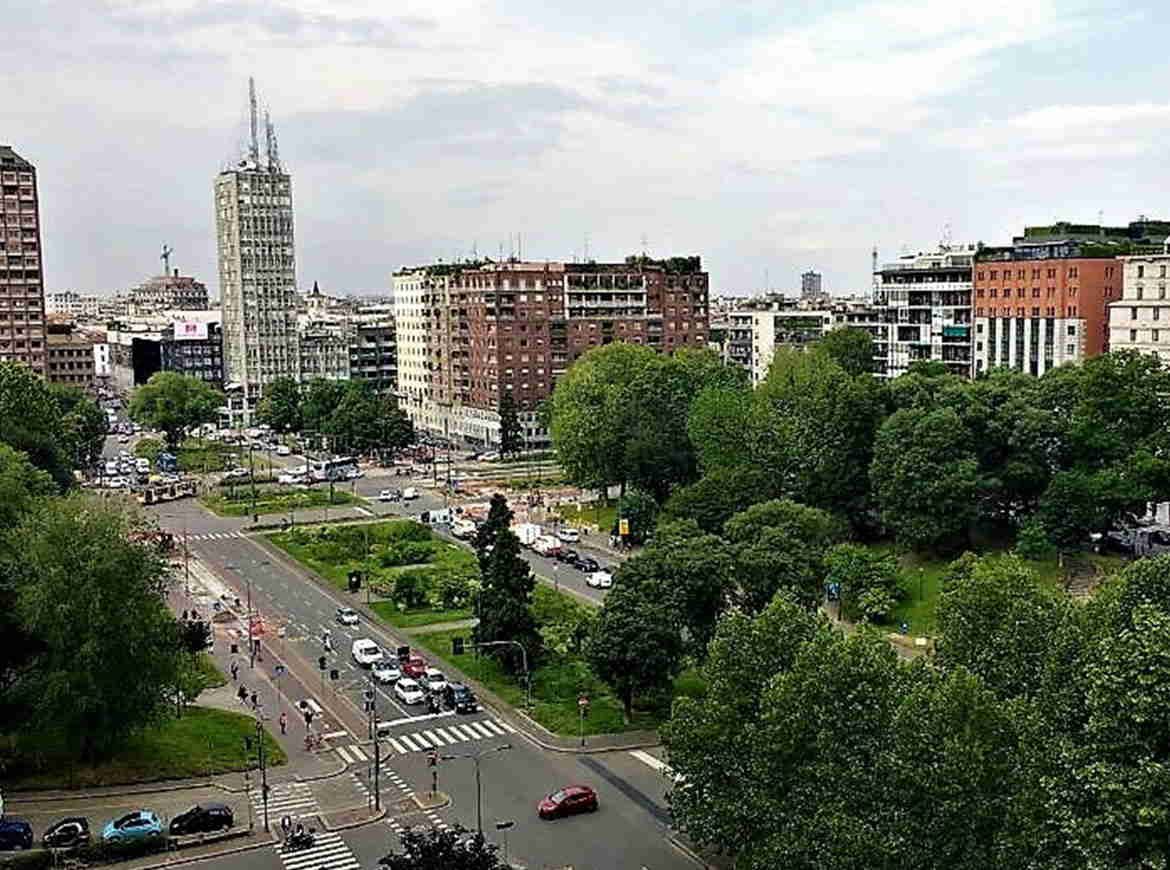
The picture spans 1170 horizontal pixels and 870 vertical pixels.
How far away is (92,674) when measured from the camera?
48719 millimetres

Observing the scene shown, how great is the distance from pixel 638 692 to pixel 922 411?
3503 cm

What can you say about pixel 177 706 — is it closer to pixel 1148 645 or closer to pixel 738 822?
pixel 738 822

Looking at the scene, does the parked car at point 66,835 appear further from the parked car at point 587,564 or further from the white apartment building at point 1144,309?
the white apartment building at point 1144,309

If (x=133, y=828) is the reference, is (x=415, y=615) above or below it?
below

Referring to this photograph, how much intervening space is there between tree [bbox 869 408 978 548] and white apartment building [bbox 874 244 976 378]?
144 ft

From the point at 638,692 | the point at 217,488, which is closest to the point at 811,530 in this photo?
the point at 638,692

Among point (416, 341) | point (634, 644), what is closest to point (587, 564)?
point (634, 644)

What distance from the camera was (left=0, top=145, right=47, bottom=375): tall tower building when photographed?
162000 millimetres

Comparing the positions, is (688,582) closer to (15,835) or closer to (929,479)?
(929,479)

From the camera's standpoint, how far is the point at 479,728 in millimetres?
56000

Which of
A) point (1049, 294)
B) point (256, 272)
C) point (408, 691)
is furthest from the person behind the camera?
point (256, 272)

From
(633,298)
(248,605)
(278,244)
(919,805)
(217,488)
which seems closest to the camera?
(919,805)

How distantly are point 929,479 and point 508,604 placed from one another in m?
31.0

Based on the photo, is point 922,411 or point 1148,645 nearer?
point 1148,645
